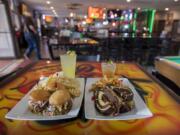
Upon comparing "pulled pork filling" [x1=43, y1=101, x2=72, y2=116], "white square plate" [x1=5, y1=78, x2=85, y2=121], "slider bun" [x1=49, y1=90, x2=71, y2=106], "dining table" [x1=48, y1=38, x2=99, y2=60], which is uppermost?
"slider bun" [x1=49, y1=90, x2=71, y2=106]

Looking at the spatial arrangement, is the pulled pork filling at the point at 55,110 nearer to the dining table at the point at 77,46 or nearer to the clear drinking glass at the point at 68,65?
the clear drinking glass at the point at 68,65

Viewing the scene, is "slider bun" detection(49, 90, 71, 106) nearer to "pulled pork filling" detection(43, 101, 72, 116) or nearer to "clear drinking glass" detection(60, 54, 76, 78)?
"pulled pork filling" detection(43, 101, 72, 116)

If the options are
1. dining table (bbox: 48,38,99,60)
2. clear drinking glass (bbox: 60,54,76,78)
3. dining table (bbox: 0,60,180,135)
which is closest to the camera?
dining table (bbox: 0,60,180,135)


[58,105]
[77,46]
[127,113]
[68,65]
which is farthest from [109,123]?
[77,46]

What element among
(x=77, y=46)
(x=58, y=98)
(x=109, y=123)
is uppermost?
(x=58, y=98)

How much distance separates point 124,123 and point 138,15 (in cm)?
1280

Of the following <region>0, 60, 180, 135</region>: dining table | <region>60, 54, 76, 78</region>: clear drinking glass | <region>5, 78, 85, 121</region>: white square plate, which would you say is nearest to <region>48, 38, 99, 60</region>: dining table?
<region>60, 54, 76, 78</region>: clear drinking glass

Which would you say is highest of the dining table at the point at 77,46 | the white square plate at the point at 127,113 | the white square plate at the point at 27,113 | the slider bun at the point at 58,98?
the slider bun at the point at 58,98

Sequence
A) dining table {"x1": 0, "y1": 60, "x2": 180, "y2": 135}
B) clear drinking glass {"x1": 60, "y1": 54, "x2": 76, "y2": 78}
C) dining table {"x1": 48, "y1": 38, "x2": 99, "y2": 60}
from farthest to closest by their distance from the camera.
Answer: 1. dining table {"x1": 48, "y1": 38, "x2": 99, "y2": 60}
2. clear drinking glass {"x1": 60, "y1": 54, "x2": 76, "y2": 78}
3. dining table {"x1": 0, "y1": 60, "x2": 180, "y2": 135}

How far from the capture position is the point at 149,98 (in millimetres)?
992

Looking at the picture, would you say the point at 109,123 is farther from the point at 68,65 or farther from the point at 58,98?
the point at 68,65

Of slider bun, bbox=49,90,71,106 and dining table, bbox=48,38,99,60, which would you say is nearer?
slider bun, bbox=49,90,71,106

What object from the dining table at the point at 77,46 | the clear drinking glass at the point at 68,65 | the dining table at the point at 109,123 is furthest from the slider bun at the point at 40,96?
the dining table at the point at 77,46

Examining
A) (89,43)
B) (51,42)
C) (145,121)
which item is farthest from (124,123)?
(51,42)
